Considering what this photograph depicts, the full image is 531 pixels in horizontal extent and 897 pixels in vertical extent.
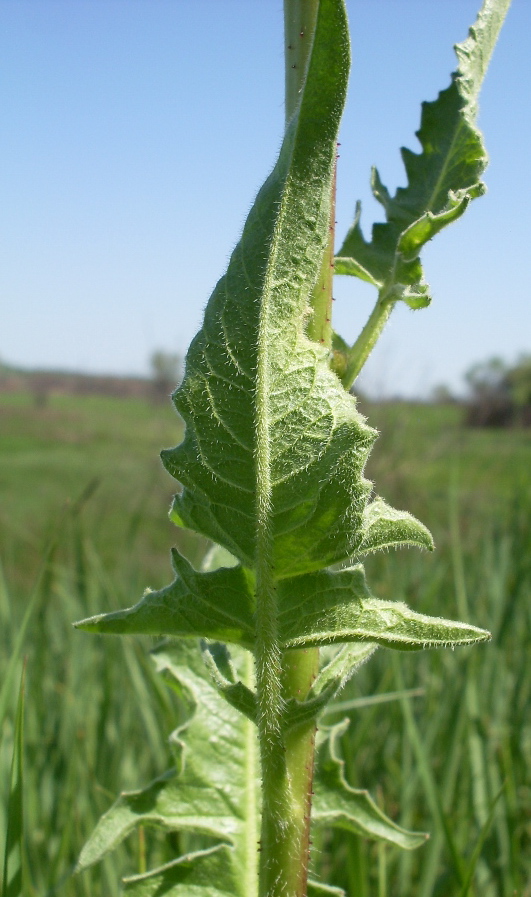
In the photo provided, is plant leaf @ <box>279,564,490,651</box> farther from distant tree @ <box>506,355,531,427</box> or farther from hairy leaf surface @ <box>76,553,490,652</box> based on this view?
distant tree @ <box>506,355,531,427</box>

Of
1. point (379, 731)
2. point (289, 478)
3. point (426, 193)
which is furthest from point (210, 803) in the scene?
point (379, 731)

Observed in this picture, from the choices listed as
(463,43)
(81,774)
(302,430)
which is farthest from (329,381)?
(81,774)

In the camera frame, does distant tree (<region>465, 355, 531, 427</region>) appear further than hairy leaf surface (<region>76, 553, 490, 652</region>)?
Yes

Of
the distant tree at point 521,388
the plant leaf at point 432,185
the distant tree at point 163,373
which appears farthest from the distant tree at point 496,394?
the plant leaf at point 432,185

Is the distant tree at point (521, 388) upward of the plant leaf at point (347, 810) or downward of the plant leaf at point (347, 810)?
upward

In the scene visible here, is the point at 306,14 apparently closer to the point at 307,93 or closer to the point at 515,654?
the point at 307,93

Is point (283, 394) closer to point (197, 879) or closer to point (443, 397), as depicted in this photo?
point (197, 879)

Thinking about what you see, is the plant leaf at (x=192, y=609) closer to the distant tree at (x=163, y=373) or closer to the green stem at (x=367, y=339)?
the green stem at (x=367, y=339)

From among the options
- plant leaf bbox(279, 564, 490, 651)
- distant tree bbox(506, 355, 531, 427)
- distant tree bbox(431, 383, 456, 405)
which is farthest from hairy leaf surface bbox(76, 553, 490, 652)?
distant tree bbox(431, 383, 456, 405)
